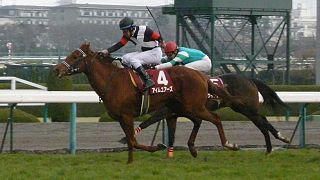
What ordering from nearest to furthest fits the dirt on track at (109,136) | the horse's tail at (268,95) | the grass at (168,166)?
the grass at (168,166)
the horse's tail at (268,95)
the dirt on track at (109,136)

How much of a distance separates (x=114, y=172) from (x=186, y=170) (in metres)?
0.69

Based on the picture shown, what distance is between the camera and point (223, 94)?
9086 millimetres

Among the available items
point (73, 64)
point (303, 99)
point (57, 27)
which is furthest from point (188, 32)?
point (57, 27)

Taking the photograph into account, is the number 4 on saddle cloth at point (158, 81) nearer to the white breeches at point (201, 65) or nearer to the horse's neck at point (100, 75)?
the horse's neck at point (100, 75)

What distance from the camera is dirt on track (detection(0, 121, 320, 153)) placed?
36.3 feet

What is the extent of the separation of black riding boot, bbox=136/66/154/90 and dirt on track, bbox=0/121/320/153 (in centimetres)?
215

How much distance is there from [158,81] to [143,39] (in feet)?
1.74

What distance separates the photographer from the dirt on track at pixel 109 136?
11.1m

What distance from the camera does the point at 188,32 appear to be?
2669cm

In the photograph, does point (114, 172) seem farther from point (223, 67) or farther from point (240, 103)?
point (223, 67)

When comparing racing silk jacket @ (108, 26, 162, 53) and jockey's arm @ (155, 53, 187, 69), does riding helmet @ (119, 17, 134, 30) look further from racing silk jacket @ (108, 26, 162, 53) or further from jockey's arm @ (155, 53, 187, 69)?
jockey's arm @ (155, 53, 187, 69)

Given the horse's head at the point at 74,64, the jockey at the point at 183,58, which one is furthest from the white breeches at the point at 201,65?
the horse's head at the point at 74,64

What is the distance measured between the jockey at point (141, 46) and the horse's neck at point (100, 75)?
0.14 meters

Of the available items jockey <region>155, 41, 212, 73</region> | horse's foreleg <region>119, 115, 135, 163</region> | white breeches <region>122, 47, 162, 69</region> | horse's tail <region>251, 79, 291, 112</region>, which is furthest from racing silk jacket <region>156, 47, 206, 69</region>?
horse's foreleg <region>119, 115, 135, 163</region>
